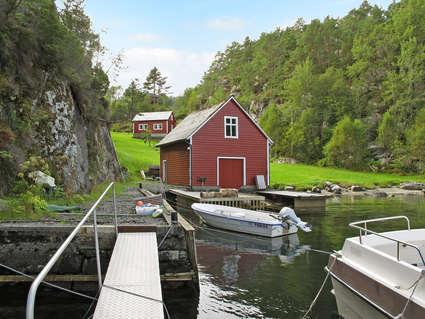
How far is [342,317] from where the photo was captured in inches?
295

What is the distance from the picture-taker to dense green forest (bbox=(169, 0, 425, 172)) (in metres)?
52.7

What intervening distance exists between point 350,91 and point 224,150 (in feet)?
135

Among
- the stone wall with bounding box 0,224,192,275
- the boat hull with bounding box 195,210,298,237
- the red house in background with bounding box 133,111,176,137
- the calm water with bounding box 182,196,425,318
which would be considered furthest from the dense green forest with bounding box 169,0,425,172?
the stone wall with bounding box 0,224,192,275

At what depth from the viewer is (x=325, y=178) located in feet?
140

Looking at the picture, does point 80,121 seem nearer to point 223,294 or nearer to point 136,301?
point 223,294

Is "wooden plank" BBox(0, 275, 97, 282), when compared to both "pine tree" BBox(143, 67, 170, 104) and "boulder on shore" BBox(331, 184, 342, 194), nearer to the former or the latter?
"boulder on shore" BBox(331, 184, 342, 194)

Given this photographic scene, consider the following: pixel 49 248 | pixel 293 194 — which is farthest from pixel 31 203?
→ pixel 293 194

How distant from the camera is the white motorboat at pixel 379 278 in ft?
18.2

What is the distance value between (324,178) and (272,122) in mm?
21755

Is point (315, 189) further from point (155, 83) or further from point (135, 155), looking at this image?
point (155, 83)

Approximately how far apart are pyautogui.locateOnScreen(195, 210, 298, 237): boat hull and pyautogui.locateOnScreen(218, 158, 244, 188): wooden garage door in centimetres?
1219

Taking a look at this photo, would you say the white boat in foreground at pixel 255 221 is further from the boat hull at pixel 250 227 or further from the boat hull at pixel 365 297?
the boat hull at pixel 365 297

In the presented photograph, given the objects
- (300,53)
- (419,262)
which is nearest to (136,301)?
(419,262)

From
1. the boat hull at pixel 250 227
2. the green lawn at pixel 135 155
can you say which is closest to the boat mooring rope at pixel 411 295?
the boat hull at pixel 250 227
